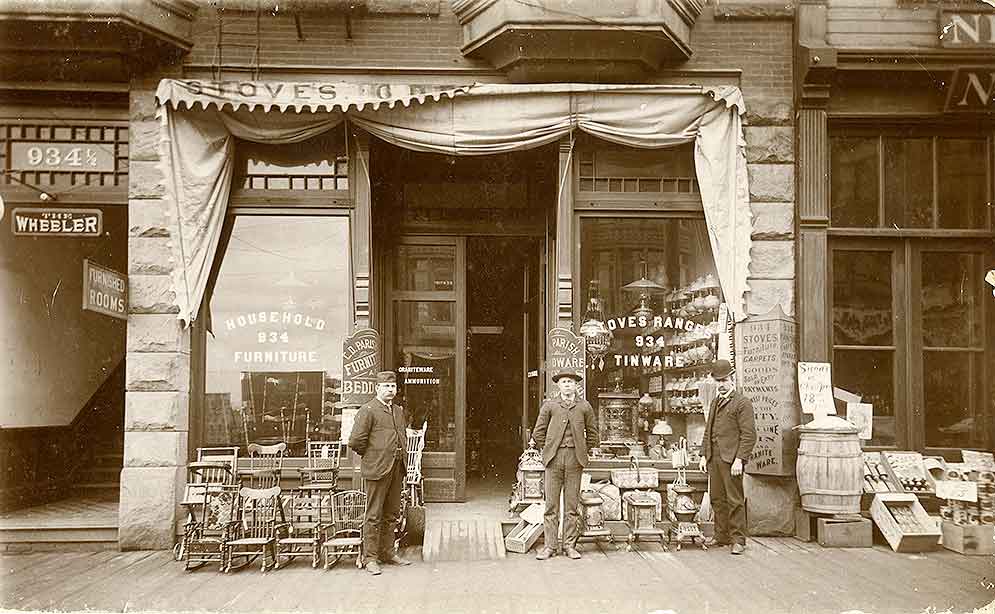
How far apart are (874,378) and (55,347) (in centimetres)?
1069

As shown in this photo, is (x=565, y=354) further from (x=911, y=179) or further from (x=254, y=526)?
(x=911, y=179)

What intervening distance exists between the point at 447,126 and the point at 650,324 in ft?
11.1

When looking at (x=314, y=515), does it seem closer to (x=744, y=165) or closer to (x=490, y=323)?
(x=490, y=323)

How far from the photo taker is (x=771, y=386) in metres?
9.52

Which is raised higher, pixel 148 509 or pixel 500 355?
pixel 500 355

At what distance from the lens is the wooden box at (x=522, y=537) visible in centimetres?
871

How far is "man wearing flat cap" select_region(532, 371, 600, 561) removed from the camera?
8.62 m

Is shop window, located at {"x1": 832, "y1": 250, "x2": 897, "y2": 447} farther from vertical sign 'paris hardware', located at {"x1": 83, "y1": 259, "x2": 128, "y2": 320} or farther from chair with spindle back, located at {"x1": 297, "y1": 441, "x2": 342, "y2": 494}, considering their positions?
vertical sign 'paris hardware', located at {"x1": 83, "y1": 259, "x2": 128, "y2": 320}

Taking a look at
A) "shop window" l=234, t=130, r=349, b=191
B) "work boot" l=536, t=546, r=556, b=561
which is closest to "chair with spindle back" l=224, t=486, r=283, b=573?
"work boot" l=536, t=546, r=556, b=561

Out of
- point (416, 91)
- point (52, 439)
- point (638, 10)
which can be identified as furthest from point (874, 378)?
point (52, 439)

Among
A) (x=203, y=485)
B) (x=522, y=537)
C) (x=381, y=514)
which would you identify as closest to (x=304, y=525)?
(x=381, y=514)

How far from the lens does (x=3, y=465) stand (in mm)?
10609

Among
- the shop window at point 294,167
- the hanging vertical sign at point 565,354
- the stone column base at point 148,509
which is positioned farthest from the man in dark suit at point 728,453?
the stone column base at point 148,509

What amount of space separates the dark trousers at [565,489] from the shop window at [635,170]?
331 cm
